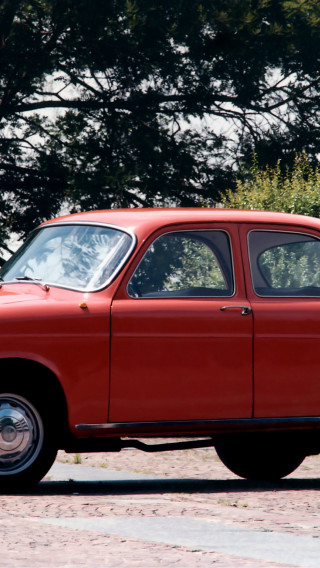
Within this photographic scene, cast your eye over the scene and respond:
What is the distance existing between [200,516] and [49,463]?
1211mm

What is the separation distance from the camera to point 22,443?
23.0 ft

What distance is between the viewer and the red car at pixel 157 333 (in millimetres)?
7020

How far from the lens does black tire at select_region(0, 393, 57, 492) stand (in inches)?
274

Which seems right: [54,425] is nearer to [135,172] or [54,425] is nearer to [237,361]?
[237,361]

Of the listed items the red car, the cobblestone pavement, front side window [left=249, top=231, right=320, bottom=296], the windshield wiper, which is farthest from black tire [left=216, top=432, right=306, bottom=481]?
the windshield wiper

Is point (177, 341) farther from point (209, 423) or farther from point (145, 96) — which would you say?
point (145, 96)

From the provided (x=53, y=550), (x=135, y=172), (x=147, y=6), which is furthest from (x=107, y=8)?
(x=53, y=550)

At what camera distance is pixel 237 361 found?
741cm

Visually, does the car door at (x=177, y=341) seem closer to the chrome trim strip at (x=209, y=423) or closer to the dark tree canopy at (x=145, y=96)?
the chrome trim strip at (x=209, y=423)

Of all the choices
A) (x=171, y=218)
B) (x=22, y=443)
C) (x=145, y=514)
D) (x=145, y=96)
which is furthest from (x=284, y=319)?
(x=145, y=96)

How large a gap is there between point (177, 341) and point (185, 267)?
60cm

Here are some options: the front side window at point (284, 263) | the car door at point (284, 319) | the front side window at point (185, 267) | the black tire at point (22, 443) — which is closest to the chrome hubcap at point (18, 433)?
the black tire at point (22, 443)

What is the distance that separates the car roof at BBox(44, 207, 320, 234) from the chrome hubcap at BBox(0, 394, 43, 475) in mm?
1401

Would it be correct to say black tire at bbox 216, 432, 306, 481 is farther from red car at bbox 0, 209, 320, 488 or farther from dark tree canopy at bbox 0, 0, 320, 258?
dark tree canopy at bbox 0, 0, 320, 258
